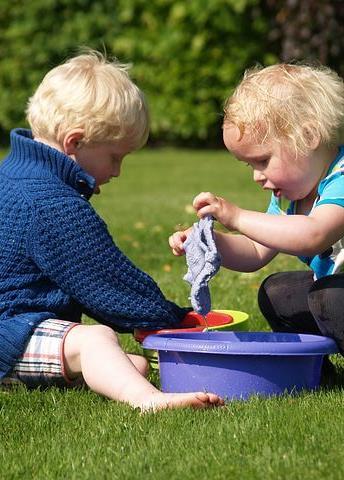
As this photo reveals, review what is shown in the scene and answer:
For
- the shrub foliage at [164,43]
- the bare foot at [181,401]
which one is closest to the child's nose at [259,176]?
the bare foot at [181,401]

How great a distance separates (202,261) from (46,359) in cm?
61

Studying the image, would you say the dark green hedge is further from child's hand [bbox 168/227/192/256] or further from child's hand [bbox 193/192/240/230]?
child's hand [bbox 193/192/240/230]

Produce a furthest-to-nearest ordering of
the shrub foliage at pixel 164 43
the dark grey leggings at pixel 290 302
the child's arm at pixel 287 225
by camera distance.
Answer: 1. the shrub foliage at pixel 164 43
2. the dark grey leggings at pixel 290 302
3. the child's arm at pixel 287 225

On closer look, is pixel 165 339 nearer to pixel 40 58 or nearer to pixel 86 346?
pixel 86 346

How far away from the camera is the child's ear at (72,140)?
140 inches

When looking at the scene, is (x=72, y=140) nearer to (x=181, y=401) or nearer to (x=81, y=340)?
(x=81, y=340)

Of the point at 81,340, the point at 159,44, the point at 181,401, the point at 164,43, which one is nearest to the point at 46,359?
Result: the point at 81,340

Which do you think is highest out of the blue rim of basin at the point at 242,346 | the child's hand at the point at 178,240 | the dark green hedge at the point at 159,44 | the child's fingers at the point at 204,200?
the child's fingers at the point at 204,200

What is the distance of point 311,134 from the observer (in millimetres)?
3311

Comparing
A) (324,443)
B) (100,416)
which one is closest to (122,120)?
(100,416)

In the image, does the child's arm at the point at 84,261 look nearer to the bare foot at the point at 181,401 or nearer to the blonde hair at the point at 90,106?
the blonde hair at the point at 90,106

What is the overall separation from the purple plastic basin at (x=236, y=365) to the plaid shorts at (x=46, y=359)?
33 centimetres

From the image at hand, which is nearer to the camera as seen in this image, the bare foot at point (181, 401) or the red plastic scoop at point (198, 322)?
the bare foot at point (181, 401)

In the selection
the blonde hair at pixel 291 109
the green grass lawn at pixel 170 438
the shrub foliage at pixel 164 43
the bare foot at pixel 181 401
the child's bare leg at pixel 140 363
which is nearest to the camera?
the green grass lawn at pixel 170 438
